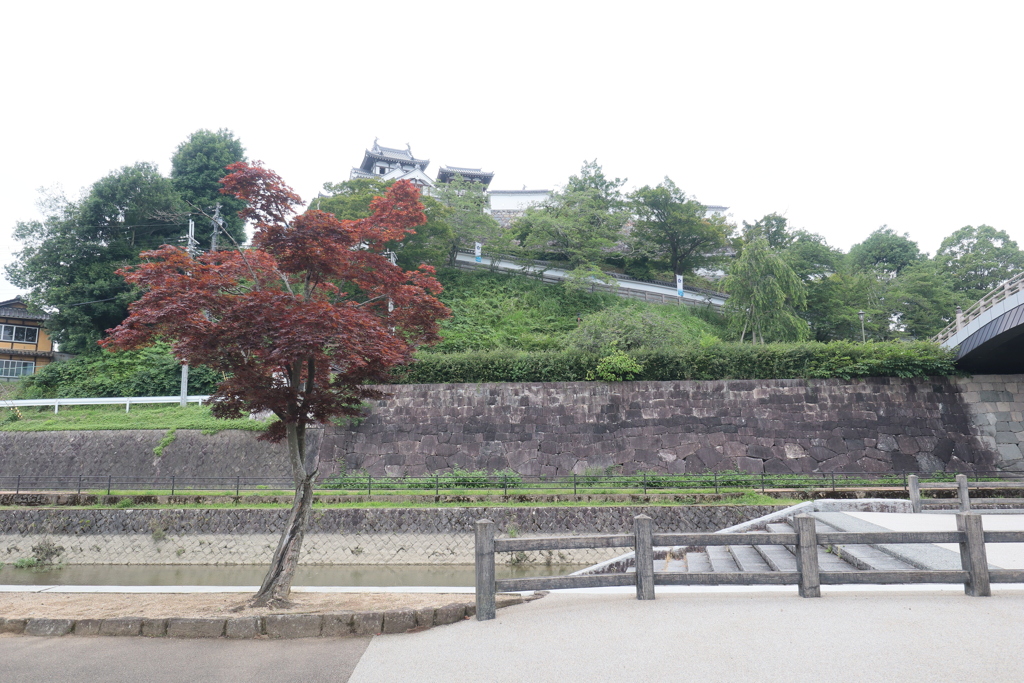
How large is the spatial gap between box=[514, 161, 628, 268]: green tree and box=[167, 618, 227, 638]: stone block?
93.8ft

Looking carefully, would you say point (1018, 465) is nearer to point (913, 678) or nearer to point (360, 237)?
point (913, 678)

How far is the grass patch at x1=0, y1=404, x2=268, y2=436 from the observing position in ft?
Answer: 72.5

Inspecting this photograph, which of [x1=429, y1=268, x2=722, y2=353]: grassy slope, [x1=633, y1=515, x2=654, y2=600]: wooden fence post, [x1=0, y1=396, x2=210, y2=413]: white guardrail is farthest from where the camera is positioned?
[x1=429, y1=268, x2=722, y2=353]: grassy slope

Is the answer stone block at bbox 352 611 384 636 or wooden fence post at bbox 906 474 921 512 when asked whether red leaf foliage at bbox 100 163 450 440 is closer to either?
stone block at bbox 352 611 384 636

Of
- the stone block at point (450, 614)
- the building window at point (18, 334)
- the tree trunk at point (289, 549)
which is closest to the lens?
the stone block at point (450, 614)

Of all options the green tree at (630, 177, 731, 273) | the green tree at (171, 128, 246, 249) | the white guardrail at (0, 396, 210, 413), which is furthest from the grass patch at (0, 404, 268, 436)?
the green tree at (630, 177, 731, 273)

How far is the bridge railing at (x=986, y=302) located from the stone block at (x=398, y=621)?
19.3 meters

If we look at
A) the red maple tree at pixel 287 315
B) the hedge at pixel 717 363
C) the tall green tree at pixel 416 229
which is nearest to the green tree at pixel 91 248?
the tall green tree at pixel 416 229

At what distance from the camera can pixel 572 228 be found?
3419 centimetres

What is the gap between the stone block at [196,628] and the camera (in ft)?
21.3

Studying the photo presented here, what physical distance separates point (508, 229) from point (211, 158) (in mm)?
18685

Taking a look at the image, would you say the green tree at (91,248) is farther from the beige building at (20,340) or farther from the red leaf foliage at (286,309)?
the red leaf foliage at (286,309)

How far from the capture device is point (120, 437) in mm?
22469

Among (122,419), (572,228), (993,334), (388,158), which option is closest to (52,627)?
(122,419)
